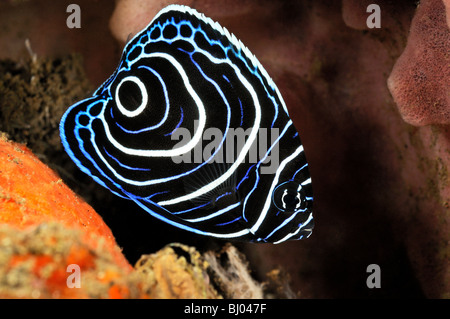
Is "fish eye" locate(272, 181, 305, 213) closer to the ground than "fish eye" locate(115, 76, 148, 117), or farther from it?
closer to the ground

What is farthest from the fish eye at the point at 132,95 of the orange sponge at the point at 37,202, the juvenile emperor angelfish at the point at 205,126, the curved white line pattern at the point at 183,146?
the orange sponge at the point at 37,202

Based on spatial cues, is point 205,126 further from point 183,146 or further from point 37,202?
point 37,202

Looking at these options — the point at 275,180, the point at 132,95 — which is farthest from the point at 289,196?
the point at 132,95

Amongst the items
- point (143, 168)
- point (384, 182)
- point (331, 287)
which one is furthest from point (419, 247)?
point (143, 168)

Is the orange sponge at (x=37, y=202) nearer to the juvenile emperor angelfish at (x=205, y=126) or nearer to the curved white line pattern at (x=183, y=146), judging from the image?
the juvenile emperor angelfish at (x=205, y=126)

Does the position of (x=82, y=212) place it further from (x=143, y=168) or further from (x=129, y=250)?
(x=129, y=250)

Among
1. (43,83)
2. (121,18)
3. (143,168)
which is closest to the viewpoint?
(143,168)

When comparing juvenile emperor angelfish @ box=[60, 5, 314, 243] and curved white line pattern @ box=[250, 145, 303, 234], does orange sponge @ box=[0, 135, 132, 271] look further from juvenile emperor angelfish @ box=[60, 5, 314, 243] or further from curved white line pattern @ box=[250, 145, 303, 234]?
curved white line pattern @ box=[250, 145, 303, 234]

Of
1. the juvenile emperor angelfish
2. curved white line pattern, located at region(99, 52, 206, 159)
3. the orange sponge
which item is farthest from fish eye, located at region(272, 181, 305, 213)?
the orange sponge
